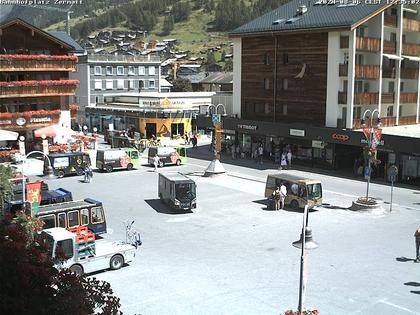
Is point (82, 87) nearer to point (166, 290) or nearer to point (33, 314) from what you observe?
point (166, 290)

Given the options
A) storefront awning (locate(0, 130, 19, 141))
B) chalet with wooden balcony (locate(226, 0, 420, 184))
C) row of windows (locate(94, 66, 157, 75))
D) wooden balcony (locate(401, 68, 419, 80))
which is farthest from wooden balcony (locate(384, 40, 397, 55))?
row of windows (locate(94, 66, 157, 75))

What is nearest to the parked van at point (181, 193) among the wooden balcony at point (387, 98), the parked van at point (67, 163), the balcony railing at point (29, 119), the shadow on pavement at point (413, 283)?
the shadow on pavement at point (413, 283)

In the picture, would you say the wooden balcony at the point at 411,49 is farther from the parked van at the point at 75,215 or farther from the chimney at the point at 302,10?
the parked van at the point at 75,215

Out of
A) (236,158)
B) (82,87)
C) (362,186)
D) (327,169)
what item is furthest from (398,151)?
(82,87)

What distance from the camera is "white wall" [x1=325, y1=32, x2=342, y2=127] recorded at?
50.3 meters

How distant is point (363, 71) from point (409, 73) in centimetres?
865

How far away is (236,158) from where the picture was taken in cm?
5856

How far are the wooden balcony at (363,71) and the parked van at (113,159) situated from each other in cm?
1933

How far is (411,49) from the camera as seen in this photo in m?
56.7

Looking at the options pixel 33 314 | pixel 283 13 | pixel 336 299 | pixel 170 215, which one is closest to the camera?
pixel 33 314

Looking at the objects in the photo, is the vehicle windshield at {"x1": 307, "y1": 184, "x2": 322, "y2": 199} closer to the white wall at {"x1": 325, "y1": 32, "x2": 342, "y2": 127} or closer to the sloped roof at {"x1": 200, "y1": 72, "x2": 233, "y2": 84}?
the white wall at {"x1": 325, "y1": 32, "x2": 342, "y2": 127}

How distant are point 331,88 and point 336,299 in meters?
33.1

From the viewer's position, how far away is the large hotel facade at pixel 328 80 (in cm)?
4991

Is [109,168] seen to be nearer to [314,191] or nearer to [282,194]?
[282,194]
